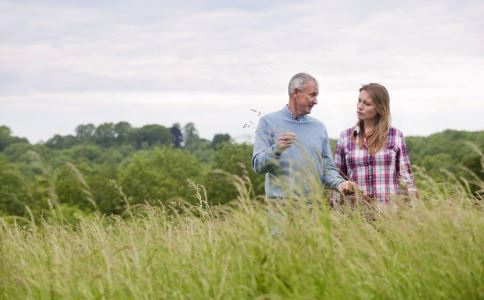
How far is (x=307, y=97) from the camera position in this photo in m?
6.82

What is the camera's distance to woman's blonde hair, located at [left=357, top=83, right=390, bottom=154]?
7.10m

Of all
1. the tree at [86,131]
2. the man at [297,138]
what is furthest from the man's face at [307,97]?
the tree at [86,131]

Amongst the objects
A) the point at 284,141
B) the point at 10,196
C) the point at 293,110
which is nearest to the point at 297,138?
the point at 293,110

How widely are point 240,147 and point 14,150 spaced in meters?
50.7

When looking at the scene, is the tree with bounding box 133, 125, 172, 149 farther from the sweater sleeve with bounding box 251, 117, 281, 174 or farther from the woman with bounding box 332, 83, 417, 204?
the sweater sleeve with bounding box 251, 117, 281, 174

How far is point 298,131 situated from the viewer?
6953 mm

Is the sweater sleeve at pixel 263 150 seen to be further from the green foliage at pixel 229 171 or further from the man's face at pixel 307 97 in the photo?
the green foliage at pixel 229 171

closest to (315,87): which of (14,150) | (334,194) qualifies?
(334,194)

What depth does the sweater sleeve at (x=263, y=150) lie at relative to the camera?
255 inches

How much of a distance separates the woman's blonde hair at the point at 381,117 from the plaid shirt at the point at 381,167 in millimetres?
50

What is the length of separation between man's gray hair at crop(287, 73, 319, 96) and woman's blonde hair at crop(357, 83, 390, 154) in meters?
0.62

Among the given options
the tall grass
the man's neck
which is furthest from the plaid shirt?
the tall grass

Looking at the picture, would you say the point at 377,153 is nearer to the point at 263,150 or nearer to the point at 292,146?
the point at 292,146

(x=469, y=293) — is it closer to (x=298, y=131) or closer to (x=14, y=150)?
(x=298, y=131)
